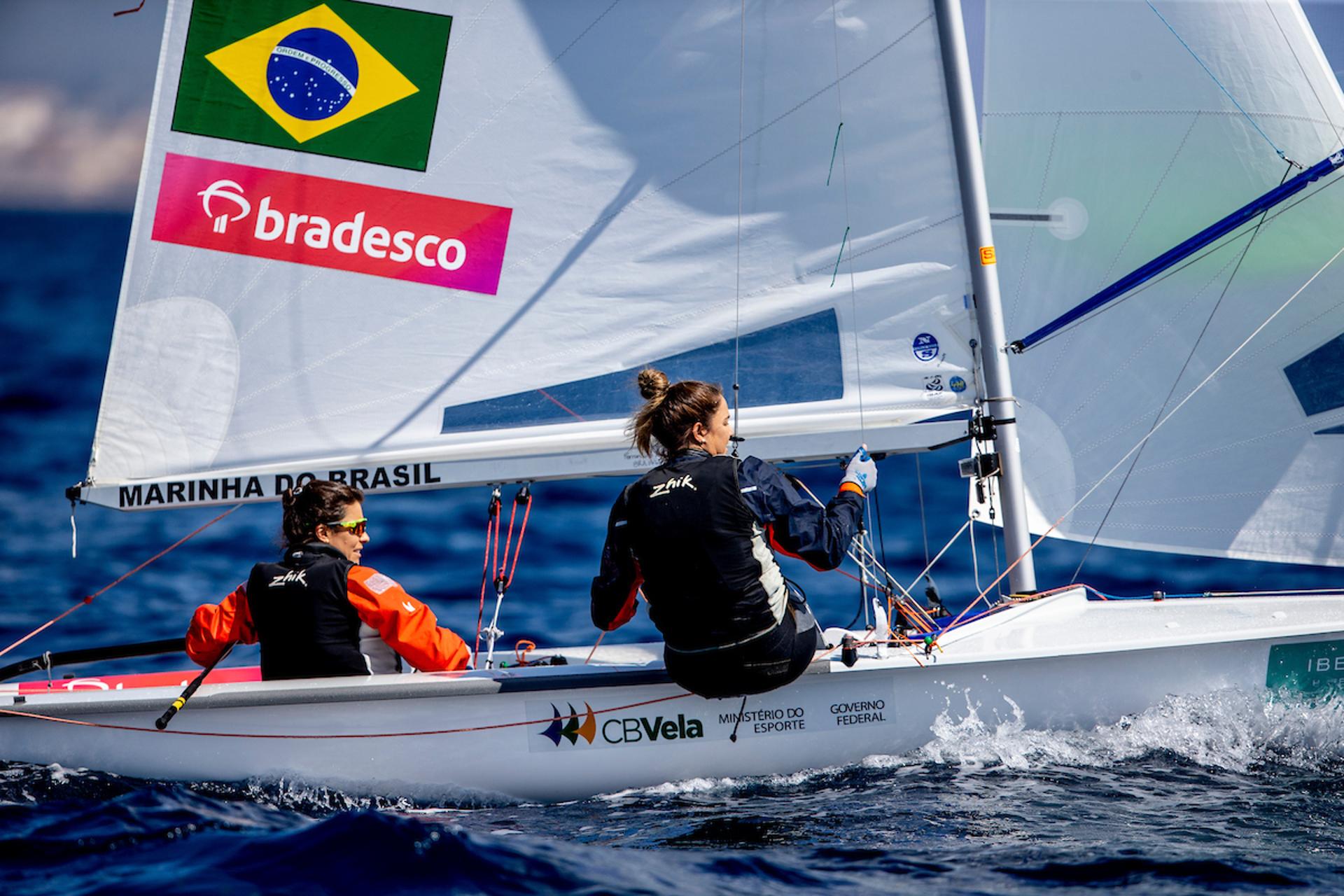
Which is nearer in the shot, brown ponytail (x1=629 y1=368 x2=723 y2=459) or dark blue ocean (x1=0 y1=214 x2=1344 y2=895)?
dark blue ocean (x1=0 y1=214 x2=1344 y2=895)

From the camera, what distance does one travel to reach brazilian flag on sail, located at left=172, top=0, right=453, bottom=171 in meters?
4.33

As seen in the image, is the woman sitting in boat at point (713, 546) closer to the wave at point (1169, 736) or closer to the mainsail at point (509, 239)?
the wave at point (1169, 736)

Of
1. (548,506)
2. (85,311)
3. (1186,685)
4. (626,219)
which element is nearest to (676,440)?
(626,219)

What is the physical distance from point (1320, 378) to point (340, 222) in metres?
3.60

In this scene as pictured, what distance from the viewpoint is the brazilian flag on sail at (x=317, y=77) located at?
433 centimetres

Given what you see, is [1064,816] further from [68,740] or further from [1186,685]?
[68,740]

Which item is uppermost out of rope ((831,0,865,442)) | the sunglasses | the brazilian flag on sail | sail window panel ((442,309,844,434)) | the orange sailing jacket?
the brazilian flag on sail

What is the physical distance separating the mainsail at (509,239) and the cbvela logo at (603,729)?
0.93m

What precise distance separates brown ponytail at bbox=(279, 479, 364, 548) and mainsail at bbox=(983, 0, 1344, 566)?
2.64m

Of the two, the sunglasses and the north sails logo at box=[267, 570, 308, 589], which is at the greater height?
the sunglasses

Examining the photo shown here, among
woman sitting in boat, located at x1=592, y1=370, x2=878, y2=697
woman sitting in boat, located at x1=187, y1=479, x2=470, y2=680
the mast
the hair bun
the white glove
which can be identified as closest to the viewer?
woman sitting in boat, located at x1=592, y1=370, x2=878, y2=697

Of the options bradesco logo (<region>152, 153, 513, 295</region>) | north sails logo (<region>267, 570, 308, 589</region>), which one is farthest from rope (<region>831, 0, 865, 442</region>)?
north sails logo (<region>267, 570, 308, 589</region>)

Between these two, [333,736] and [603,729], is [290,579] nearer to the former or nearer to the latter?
[333,736]

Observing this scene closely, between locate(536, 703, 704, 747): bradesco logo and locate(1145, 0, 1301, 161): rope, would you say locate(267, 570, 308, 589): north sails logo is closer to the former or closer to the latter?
locate(536, 703, 704, 747): bradesco logo
